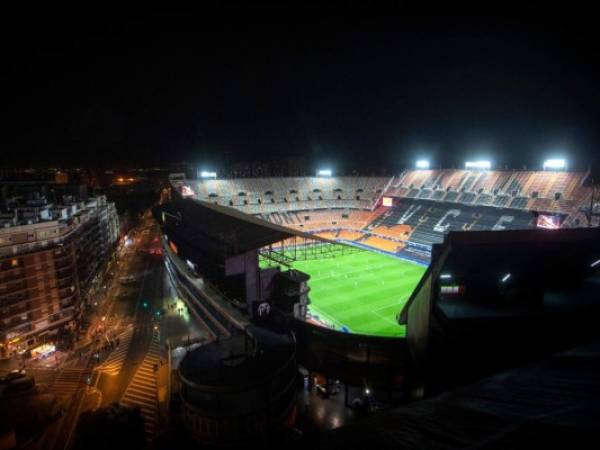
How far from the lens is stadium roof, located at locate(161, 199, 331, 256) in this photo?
62.7 ft

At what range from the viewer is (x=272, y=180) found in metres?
66.8

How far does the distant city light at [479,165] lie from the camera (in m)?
53.3

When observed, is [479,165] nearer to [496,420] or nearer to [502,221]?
[502,221]

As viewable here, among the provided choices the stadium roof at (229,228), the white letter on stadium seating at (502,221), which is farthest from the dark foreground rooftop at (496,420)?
the white letter on stadium seating at (502,221)

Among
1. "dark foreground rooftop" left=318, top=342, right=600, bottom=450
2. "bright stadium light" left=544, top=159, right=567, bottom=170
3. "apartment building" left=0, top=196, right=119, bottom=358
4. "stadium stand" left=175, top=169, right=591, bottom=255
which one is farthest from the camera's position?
"bright stadium light" left=544, top=159, right=567, bottom=170

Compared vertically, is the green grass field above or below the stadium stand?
below

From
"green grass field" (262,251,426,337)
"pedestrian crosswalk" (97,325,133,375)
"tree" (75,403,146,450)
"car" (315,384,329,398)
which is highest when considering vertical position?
"car" (315,384,329,398)

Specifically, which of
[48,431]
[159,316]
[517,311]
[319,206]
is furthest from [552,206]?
[48,431]

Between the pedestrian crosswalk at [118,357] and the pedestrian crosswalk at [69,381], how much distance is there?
1172 mm

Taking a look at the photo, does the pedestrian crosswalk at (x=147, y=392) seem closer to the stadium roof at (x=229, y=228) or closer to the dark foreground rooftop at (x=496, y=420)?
the stadium roof at (x=229, y=228)

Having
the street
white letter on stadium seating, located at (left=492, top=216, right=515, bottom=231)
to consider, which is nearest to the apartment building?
the street

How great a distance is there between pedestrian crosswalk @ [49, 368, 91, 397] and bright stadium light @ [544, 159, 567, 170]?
57.7 m

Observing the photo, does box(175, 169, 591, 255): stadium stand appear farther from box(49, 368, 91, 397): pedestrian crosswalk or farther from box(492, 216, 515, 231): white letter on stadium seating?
box(49, 368, 91, 397): pedestrian crosswalk

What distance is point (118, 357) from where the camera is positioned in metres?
→ 26.8
